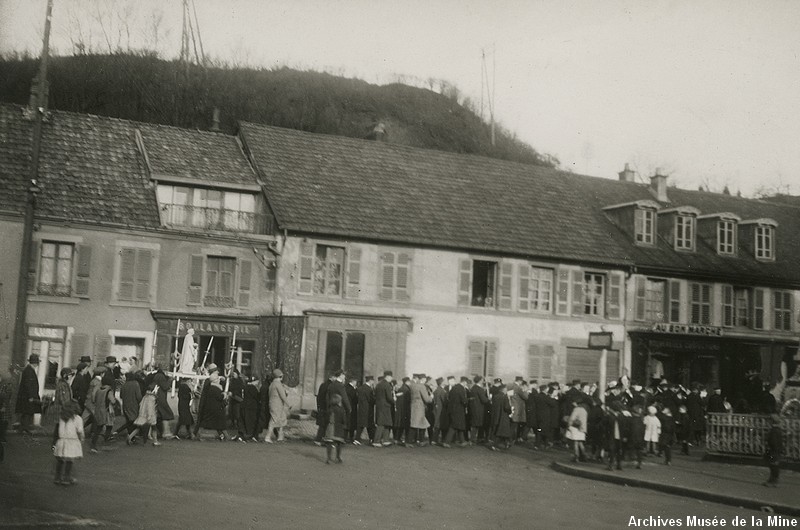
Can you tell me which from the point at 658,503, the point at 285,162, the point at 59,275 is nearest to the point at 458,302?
the point at 285,162

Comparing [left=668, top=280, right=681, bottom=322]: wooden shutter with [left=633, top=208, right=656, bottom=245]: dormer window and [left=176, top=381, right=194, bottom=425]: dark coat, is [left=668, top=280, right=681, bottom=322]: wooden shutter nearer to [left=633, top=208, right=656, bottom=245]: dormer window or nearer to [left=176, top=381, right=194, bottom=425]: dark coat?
[left=633, top=208, right=656, bottom=245]: dormer window

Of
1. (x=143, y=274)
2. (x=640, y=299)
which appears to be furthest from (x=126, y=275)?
(x=640, y=299)

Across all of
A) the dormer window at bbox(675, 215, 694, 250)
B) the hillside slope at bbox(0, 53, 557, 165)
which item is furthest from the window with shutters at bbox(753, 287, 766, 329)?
the hillside slope at bbox(0, 53, 557, 165)

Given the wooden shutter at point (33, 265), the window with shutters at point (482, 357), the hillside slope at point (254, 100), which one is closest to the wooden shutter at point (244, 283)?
the wooden shutter at point (33, 265)

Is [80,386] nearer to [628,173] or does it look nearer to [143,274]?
[143,274]

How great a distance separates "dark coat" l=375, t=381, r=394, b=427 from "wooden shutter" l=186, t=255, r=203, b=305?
9262mm

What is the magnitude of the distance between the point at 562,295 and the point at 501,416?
36.6 ft

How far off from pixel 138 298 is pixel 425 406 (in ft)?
34.2

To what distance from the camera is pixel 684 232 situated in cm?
3622

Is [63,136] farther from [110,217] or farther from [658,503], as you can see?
[658,503]

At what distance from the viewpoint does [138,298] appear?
2780 cm

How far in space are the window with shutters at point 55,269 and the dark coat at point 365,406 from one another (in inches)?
421

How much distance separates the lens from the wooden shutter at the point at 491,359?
30969 mm

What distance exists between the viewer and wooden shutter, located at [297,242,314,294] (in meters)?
29.0
